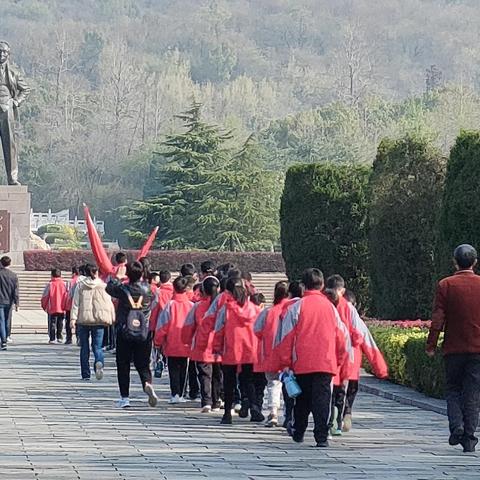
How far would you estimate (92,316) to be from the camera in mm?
20844

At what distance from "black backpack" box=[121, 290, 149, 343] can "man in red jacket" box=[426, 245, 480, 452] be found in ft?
14.7

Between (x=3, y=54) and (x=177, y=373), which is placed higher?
(x=3, y=54)

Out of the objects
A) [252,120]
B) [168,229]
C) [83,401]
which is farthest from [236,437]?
[252,120]

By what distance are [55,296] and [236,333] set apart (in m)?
13.9

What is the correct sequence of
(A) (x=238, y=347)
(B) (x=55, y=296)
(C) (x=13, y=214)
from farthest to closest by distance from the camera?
(C) (x=13, y=214) < (B) (x=55, y=296) < (A) (x=238, y=347)

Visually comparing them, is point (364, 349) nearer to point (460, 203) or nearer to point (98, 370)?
point (460, 203)

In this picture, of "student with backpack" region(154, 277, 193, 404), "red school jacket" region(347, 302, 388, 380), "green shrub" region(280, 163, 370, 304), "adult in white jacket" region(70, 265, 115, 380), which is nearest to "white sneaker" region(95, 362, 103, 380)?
"adult in white jacket" region(70, 265, 115, 380)

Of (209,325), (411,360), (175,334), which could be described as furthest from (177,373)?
(411,360)

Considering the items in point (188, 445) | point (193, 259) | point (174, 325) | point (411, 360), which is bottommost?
point (193, 259)

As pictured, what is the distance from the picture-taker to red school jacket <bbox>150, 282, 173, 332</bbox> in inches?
734

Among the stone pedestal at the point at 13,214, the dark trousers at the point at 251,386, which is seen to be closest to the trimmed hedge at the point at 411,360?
the dark trousers at the point at 251,386

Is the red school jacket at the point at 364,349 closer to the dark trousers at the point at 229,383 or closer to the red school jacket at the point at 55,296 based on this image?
the dark trousers at the point at 229,383

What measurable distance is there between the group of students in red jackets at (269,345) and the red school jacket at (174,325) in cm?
1

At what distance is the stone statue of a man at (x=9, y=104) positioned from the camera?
40875 millimetres
